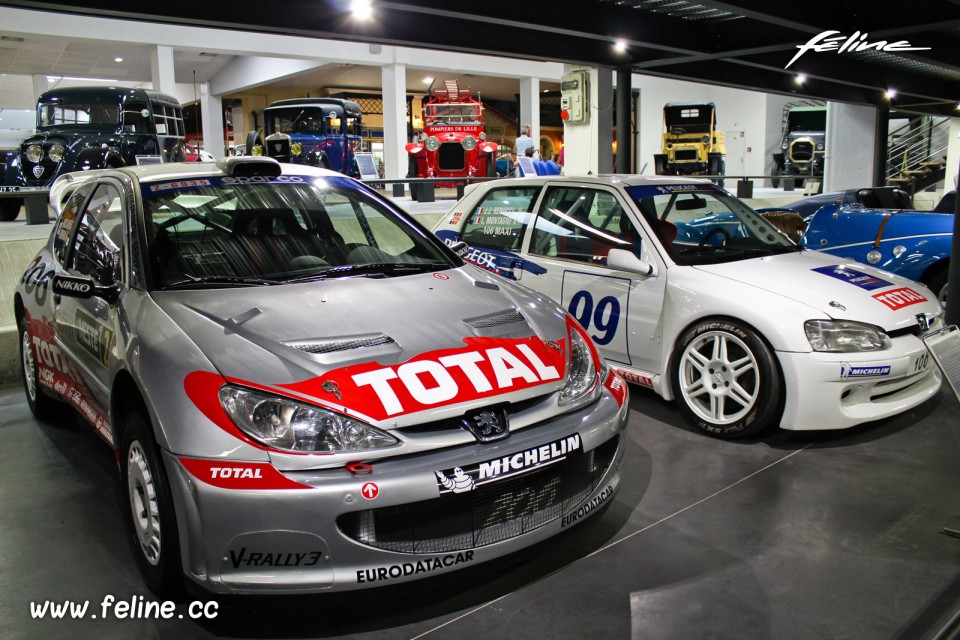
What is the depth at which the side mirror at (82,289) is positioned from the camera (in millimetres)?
2803


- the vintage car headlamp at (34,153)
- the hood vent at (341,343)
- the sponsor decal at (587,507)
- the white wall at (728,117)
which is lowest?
the sponsor decal at (587,507)

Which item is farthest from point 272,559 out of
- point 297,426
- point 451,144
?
point 451,144

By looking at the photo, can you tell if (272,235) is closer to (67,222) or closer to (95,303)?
(95,303)

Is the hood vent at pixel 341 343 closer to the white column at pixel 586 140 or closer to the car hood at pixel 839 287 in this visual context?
the car hood at pixel 839 287

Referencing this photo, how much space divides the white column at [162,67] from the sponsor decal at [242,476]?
57.7 feet

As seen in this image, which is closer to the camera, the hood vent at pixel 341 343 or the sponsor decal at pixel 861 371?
the hood vent at pixel 341 343

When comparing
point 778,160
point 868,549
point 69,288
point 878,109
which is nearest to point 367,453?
point 69,288

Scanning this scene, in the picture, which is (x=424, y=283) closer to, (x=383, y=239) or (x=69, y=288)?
(x=383, y=239)

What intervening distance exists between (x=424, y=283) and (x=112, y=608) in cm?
159

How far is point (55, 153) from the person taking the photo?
1166 centimetres

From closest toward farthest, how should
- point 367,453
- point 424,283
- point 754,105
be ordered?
1. point 367,453
2. point 424,283
3. point 754,105

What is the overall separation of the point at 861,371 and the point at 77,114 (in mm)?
12864

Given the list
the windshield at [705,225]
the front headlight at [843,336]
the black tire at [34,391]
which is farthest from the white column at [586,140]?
the black tire at [34,391]

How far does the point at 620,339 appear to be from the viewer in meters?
4.41
